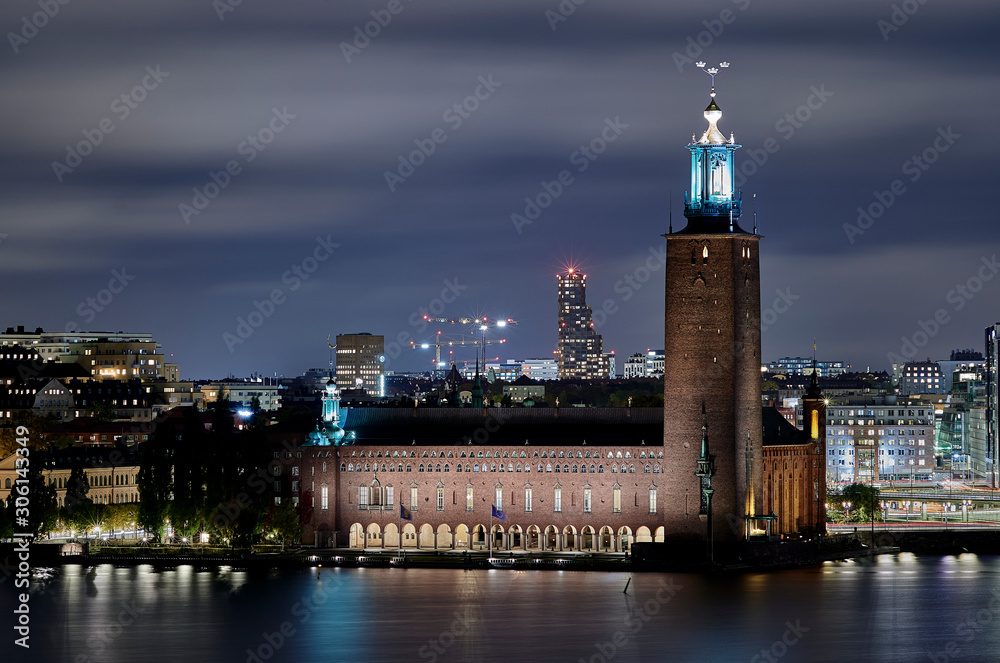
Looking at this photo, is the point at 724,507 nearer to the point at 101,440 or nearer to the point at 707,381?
the point at 707,381

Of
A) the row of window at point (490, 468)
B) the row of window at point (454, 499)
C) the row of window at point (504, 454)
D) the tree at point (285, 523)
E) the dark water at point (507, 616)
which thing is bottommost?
the dark water at point (507, 616)

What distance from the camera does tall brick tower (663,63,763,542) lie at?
119000mm

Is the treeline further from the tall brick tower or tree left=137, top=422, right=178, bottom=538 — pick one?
the tall brick tower

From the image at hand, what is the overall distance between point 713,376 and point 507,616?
895 inches

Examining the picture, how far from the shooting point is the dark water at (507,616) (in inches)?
3762

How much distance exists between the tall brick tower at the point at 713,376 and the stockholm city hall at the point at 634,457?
0.24ft

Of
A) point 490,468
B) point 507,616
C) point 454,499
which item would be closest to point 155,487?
point 454,499

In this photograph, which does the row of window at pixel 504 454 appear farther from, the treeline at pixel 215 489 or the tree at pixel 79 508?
the tree at pixel 79 508

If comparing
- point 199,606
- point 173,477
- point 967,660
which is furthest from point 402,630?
point 173,477

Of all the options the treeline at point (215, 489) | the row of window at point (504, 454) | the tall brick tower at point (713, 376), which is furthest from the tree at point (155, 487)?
the tall brick tower at point (713, 376)

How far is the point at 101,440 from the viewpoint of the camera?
183 m

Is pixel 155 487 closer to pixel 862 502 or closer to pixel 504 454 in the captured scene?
pixel 504 454

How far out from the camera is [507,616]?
102438 millimetres

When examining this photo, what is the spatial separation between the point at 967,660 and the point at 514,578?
27.3m
